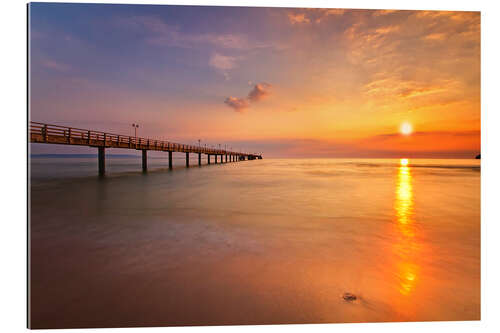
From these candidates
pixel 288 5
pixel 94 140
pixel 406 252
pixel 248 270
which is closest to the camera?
pixel 248 270

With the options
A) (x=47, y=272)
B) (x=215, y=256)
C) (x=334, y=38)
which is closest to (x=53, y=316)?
(x=47, y=272)

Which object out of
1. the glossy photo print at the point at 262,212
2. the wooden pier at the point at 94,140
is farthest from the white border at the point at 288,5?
the wooden pier at the point at 94,140

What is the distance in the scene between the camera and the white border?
101 inches

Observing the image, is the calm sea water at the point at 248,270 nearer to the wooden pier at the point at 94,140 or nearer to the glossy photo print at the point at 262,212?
the glossy photo print at the point at 262,212

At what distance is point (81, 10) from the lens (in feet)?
14.2

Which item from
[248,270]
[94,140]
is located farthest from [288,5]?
[94,140]

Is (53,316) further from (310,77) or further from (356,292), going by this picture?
(310,77)

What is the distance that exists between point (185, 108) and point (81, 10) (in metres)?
5.20

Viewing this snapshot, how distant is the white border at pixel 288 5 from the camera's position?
101 inches

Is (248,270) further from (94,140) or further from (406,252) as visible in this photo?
(94,140)

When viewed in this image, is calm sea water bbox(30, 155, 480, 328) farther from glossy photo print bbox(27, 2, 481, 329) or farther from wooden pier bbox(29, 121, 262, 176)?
wooden pier bbox(29, 121, 262, 176)

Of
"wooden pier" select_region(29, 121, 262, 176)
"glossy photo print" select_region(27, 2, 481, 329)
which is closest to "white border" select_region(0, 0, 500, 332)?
"glossy photo print" select_region(27, 2, 481, 329)

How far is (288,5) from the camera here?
4.29 m
